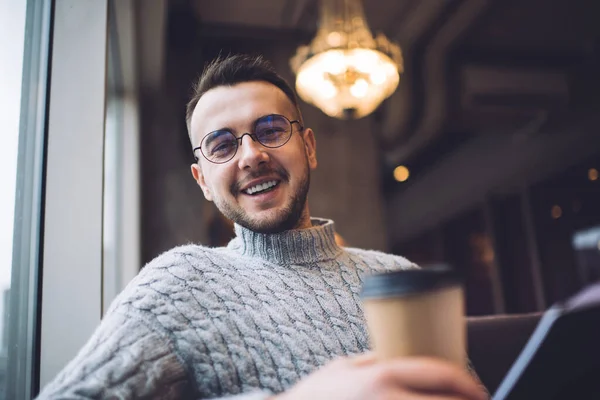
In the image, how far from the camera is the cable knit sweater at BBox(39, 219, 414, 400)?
2.14ft

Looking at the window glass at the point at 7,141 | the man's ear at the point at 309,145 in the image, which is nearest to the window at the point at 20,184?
the window glass at the point at 7,141

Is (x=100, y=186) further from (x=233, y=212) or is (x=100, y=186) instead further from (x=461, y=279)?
(x=461, y=279)

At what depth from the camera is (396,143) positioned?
4805 millimetres

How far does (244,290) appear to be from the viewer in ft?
2.81

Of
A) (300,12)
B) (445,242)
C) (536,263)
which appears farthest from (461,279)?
(445,242)

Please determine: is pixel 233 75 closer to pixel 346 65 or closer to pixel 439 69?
pixel 346 65

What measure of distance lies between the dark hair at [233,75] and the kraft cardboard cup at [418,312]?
2.05ft

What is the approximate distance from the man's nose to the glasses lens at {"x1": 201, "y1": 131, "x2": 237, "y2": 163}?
20mm

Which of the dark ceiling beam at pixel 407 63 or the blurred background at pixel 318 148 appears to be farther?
the dark ceiling beam at pixel 407 63

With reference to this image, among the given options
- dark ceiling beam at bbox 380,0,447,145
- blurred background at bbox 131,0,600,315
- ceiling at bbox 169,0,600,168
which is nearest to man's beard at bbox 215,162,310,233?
blurred background at bbox 131,0,600,315

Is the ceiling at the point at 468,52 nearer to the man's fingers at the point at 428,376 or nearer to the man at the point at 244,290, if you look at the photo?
the man at the point at 244,290

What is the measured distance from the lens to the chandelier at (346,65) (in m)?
2.60

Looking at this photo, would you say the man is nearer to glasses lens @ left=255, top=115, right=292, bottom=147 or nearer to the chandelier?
glasses lens @ left=255, top=115, right=292, bottom=147

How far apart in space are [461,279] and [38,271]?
100cm
